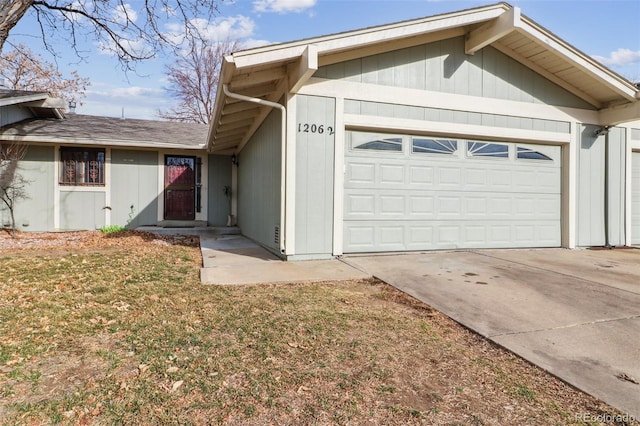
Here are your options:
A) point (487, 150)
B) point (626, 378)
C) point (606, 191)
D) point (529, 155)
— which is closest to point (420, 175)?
point (487, 150)

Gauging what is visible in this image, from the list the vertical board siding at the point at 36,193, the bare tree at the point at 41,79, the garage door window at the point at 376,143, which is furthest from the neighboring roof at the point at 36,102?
the garage door window at the point at 376,143

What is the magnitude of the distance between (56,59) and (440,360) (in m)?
10.9

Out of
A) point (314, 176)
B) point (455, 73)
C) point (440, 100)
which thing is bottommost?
point (314, 176)

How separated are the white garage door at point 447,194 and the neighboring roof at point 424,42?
51.3 inches

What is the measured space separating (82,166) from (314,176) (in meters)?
8.14

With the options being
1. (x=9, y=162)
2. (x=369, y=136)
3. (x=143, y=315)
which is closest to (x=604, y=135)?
(x=369, y=136)

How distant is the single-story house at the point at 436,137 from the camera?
535cm

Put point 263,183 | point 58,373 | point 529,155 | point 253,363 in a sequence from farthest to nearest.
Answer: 1. point 263,183
2. point 529,155
3. point 253,363
4. point 58,373

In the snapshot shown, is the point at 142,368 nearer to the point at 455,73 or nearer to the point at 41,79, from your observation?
the point at 455,73

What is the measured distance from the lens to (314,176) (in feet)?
17.8

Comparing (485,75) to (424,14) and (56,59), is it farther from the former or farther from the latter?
(56,59)

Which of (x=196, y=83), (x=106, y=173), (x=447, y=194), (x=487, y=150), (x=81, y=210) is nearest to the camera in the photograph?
(x=447, y=194)

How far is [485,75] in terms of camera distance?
632 cm

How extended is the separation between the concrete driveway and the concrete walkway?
418 millimetres
